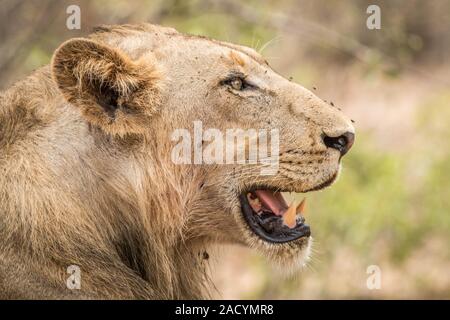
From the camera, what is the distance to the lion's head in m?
3.83

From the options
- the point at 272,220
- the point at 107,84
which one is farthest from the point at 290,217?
the point at 107,84

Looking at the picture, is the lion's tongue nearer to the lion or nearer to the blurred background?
the lion

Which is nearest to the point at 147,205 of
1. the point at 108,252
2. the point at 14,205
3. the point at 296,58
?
the point at 108,252

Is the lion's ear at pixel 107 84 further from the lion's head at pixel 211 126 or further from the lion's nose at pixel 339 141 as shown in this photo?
the lion's nose at pixel 339 141

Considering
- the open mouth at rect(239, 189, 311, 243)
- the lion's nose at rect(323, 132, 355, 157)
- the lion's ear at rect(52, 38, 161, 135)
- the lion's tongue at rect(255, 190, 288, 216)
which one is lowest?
the open mouth at rect(239, 189, 311, 243)

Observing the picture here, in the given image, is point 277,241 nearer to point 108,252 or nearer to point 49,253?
point 108,252

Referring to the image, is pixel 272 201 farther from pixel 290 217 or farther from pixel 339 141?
pixel 339 141

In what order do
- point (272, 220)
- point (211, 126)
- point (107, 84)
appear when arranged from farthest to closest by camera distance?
point (272, 220), point (211, 126), point (107, 84)

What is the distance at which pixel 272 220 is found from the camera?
4004 mm

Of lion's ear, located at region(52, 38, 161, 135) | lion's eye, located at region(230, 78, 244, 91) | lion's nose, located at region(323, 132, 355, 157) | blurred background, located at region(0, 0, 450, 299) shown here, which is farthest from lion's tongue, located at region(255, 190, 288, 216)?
blurred background, located at region(0, 0, 450, 299)

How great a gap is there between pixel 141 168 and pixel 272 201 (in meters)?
0.62

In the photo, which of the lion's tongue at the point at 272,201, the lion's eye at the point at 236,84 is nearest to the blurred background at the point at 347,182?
the lion's tongue at the point at 272,201

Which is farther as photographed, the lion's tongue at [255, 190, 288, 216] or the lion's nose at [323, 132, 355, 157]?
the lion's tongue at [255, 190, 288, 216]

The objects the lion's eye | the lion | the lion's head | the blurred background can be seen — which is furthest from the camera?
the blurred background
